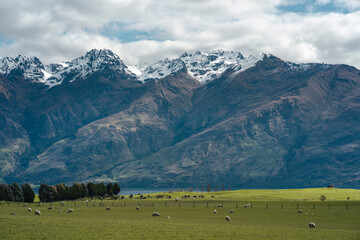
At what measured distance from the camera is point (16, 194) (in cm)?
18800

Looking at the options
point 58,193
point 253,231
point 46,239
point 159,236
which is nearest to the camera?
point 46,239

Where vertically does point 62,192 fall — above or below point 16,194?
above

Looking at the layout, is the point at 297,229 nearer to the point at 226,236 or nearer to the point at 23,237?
the point at 226,236

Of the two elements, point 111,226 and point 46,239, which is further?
point 111,226

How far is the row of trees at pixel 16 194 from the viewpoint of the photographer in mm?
182062

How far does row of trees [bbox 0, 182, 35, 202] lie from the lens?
182 m

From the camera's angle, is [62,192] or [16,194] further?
[62,192]

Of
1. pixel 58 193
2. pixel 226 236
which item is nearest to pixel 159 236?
pixel 226 236

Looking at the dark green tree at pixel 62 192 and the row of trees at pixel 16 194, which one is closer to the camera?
the row of trees at pixel 16 194

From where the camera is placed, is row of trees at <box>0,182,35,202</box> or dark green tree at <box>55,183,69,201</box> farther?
dark green tree at <box>55,183,69,201</box>

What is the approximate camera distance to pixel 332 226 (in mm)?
84062

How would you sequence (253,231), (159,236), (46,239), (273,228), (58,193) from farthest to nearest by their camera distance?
(58,193) → (273,228) → (253,231) → (159,236) → (46,239)

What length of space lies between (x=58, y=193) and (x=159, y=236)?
133056mm

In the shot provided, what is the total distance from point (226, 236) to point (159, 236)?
10022 mm
